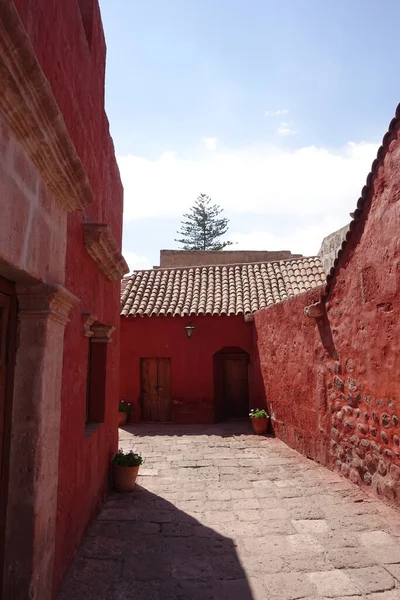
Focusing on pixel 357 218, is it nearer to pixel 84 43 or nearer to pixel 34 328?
pixel 84 43

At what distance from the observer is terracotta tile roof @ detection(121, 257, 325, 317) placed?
37.5 feet

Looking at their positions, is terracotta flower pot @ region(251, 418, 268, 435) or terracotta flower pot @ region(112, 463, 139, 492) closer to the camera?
terracotta flower pot @ region(112, 463, 139, 492)

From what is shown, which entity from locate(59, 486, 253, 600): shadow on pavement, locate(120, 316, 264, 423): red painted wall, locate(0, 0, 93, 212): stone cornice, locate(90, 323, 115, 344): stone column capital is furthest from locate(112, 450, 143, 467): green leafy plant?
locate(120, 316, 264, 423): red painted wall

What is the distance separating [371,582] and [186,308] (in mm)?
8662

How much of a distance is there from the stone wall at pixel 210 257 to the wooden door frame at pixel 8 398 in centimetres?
1667

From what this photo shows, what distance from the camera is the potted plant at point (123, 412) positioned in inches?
421

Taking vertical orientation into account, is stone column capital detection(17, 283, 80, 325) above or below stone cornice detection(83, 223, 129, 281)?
below

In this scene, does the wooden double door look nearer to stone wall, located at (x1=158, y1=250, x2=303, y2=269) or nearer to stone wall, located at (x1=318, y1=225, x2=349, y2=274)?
stone wall, located at (x1=318, y1=225, x2=349, y2=274)

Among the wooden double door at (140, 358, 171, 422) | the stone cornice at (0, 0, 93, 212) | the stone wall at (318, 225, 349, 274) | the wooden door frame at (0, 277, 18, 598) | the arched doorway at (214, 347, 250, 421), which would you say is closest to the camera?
the stone cornice at (0, 0, 93, 212)

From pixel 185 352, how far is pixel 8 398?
29.0 ft

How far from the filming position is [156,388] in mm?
11453

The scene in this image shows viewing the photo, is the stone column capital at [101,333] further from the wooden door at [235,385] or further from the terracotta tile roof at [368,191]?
the wooden door at [235,385]

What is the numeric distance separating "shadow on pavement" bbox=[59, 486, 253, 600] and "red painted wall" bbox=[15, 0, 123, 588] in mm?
177

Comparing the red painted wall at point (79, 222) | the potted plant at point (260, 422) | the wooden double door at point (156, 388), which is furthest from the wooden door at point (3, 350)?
the wooden double door at point (156, 388)
